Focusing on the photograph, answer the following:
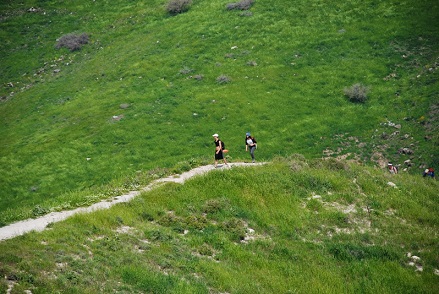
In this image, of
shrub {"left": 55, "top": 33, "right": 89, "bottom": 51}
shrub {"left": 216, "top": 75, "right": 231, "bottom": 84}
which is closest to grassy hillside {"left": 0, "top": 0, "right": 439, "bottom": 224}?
shrub {"left": 216, "top": 75, "right": 231, "bottom": 84}

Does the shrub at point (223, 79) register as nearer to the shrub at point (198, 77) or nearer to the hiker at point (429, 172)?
the shrub at point (198, 77)

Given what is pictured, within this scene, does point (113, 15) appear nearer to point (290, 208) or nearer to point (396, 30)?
point (396, 30)

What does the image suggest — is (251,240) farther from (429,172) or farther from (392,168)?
(429,172)

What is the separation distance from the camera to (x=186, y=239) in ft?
71.6

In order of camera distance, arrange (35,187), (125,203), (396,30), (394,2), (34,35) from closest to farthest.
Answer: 1. (125,203)
2. (35,187)
3. (396,30)
4. (394,2)
5. (34,35)

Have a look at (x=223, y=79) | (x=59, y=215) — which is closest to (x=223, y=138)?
(x=223, y=79)

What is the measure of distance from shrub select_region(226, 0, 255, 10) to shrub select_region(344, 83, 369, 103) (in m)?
25.7

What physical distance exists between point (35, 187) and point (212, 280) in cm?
2936

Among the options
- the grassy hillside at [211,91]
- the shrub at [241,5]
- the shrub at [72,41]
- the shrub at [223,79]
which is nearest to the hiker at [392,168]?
the grassy hillside at [211,91]

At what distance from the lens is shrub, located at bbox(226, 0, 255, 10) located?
70.5 metres

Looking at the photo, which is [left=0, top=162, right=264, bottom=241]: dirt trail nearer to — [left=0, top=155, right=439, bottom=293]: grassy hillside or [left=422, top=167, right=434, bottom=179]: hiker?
[left=0, top=155, right=439, bottom=293]: grassy hillside

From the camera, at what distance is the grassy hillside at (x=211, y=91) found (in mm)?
45000

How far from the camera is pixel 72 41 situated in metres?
72.7

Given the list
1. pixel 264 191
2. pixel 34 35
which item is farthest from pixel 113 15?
pixel 264 191
